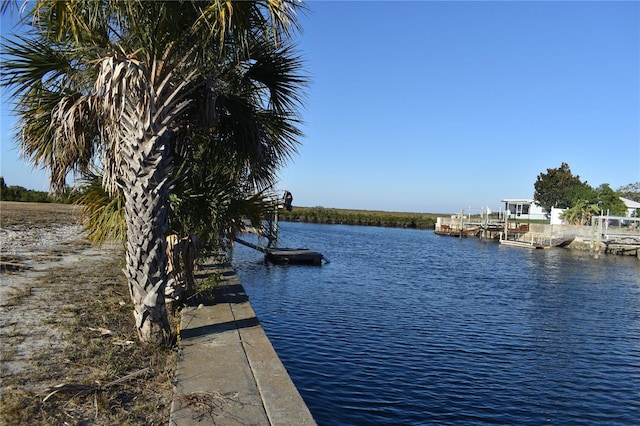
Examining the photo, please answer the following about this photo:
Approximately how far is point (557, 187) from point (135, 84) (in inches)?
3300

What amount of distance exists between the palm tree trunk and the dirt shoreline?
1.32 ft

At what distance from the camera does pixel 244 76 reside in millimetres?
8008

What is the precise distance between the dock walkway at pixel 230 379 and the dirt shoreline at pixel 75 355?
22 centimetres

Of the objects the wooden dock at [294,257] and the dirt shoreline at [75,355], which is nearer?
the dirt shoreline at [75,355]

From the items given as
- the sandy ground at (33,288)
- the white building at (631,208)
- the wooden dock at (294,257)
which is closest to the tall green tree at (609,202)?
the white building at (631,208)

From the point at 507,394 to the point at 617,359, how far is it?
421 centimetres

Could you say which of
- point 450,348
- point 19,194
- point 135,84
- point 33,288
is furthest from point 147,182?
point 19,194

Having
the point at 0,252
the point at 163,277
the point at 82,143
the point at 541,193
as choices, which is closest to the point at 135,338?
the point at 163,277

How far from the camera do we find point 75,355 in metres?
5.57

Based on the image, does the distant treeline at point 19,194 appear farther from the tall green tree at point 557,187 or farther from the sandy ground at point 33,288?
the tall green tree at point 557,187

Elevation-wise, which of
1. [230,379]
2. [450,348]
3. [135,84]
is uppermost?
[135,84]

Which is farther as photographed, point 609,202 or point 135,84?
point 609,202

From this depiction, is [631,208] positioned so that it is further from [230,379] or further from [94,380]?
[94,380]

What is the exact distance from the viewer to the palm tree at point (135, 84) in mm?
5797
